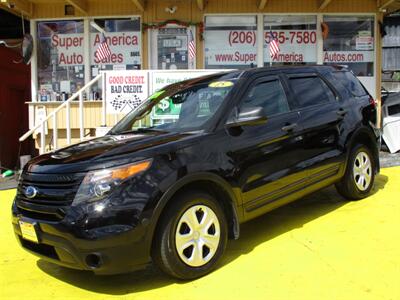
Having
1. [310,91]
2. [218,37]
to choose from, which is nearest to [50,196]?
[310,91]

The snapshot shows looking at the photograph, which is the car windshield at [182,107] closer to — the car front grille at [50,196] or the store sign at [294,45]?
the car front grille at [50,196]

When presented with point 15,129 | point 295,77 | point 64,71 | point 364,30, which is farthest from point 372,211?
point 15,129

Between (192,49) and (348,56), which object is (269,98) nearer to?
(192,49)

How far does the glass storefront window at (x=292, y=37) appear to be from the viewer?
10820mm

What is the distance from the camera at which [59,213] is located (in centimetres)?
366

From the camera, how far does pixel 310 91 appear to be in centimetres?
557

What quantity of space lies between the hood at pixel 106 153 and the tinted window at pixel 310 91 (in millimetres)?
1661

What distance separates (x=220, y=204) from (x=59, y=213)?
1.39 m

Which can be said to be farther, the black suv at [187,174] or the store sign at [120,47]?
the store sign at [120,47]

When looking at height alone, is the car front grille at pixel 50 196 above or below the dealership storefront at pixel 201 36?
below

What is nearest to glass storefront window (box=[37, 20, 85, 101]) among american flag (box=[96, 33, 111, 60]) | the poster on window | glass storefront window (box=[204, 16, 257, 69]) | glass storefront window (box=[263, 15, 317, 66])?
american flag (box=[96, 33, 111, 60])

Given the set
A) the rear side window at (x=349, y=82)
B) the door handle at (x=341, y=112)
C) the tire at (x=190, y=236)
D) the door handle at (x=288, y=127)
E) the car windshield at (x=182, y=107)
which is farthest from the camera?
the rear side window at (x=349, y=82)

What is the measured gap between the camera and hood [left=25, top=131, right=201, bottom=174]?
375 cm

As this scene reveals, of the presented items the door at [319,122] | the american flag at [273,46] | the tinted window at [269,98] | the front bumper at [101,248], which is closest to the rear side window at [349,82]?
the door at [319,122]
